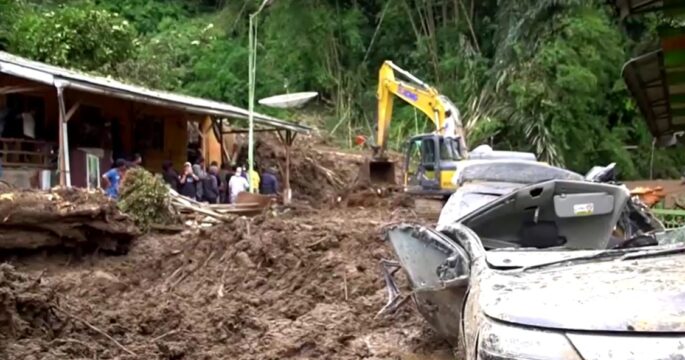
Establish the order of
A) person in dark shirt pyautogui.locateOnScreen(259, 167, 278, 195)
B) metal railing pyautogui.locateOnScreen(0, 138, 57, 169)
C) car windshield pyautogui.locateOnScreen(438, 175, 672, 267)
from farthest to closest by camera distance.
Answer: person in dark shirt pyautogui.locateOnScreen(259, 167, 278, 195) → metal railing pyautogui.locateOnScreen(0, 138, 57, 169) → car windshield pyautogui.locateOnScreen(438, 175, 672, 267)

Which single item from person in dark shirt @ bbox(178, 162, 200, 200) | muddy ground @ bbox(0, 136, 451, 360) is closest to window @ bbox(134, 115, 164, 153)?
person in dark shirt @ bbox(178, 162, 200, 200)

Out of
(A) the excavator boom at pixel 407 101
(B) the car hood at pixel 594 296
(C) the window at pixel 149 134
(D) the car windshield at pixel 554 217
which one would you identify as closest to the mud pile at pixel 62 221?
(D) the car windshield at pixel 554 217

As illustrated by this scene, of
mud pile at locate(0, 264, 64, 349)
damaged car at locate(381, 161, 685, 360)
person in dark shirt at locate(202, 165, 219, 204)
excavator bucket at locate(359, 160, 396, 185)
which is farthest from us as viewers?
excavator bucket at locate(359, 160, 396, 185)

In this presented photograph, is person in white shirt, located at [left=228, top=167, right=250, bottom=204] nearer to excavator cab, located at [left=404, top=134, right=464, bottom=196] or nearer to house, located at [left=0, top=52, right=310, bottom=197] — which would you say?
house, located at [left=0, top=52, right=310, bottom=197]

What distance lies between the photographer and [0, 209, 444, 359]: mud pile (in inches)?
332

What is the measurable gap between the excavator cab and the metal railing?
26.1ft

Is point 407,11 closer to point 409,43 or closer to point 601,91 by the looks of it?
point 409,43

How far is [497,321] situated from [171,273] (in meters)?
9.56

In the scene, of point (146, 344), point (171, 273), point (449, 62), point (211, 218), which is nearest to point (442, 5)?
point (449, 62)

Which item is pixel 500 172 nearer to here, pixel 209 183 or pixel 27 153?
pixel 27 153

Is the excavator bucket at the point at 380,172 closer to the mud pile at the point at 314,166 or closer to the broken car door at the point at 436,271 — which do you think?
the mud pile at the point at 314,166

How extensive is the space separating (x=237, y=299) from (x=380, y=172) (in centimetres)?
1533

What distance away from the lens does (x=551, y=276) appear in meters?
4.68

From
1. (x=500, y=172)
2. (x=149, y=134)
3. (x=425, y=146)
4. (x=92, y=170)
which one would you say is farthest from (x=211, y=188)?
(x=500, y=172)
